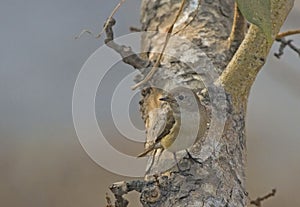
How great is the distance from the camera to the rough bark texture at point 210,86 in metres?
0.45

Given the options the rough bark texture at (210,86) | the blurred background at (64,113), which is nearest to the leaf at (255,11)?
the rough bark texture at (210,86)

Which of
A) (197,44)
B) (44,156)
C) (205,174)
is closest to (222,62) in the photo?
(197,44)

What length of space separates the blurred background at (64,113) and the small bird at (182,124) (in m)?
0.60

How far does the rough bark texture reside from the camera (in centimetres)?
45

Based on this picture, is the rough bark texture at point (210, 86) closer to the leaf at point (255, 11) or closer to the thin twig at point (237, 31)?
the thin twig at point (237, 31)

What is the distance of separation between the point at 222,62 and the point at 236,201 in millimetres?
157

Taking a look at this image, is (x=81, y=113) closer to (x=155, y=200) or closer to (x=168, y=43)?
(x=168, y=43)

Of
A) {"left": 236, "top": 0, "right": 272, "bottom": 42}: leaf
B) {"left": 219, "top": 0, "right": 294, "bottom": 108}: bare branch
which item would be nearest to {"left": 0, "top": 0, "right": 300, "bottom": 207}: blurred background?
{"left": 219, "top": 0, "right": 294, "bottom": 108}: bare branch

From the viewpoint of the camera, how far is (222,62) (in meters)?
0.58

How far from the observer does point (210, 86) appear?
0.53 metres

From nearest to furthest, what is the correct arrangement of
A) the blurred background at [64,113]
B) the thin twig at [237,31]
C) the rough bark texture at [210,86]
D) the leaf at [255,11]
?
the leaf at [255,11] → the rough bark texture at [210,86] → the thin twig at [237,31] → the blurred background at [64,113]

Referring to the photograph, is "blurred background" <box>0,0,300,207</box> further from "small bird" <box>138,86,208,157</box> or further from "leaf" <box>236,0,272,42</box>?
"leaf" <box>236,0,272,42</box>

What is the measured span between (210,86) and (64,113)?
81cm

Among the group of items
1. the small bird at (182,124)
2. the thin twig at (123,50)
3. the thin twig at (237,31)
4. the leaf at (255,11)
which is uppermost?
the thin twig at (237,31)
